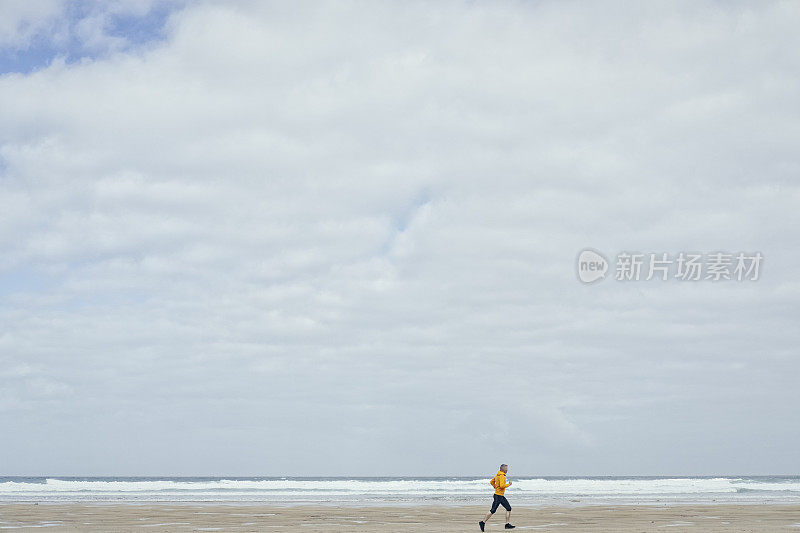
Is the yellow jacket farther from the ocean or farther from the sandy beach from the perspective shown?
the ocean

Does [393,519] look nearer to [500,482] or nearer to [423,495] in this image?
[500,482]

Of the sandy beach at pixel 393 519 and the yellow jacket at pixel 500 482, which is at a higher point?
the yellow jacket at pixel 500 482

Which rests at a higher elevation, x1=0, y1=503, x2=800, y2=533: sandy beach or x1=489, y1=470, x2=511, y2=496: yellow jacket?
x1=489, y1=470, x2=511, y2=496: yellow jacket

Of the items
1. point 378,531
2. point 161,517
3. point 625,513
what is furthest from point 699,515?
point 161,517

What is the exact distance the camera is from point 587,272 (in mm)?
30703

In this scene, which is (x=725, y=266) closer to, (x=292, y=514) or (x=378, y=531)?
(x=378, y=531)

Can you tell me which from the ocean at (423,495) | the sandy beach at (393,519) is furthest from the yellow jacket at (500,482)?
the ocean at (423,495)

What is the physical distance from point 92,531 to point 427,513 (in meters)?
14.3

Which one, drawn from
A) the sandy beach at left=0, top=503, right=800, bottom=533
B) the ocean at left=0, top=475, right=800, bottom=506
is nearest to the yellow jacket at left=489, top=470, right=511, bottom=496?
the sandy beach at left=0, top=503, right=800, bottom=533

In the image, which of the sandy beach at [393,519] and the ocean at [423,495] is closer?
the sandy beach at [393,519]

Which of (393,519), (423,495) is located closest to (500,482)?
(393,519)

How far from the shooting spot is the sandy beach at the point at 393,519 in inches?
971

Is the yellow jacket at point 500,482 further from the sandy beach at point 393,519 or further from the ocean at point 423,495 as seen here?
the ocean at point 423,495

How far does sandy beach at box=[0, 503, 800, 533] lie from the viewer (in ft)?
80.9
